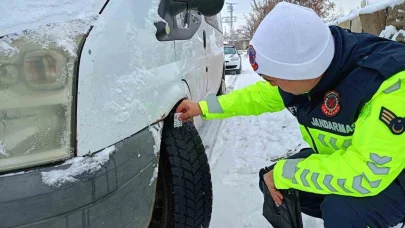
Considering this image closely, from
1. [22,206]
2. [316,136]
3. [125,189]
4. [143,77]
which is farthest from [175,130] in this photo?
[22,206]

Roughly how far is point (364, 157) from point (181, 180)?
0.81 meters

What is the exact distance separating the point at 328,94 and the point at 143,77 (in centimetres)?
70

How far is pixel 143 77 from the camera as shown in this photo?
1.50m

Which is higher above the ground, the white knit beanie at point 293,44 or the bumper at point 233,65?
the white knit beanie at point 293,44

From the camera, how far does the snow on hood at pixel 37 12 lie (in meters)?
1.16

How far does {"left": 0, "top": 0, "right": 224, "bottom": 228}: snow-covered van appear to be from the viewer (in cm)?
113

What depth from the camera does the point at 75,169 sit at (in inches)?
46.6

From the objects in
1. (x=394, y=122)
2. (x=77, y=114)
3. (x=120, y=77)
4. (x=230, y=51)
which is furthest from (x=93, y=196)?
(x=230, y=51)

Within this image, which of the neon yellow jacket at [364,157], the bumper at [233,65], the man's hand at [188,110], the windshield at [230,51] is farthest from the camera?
the windshield at [230,51]

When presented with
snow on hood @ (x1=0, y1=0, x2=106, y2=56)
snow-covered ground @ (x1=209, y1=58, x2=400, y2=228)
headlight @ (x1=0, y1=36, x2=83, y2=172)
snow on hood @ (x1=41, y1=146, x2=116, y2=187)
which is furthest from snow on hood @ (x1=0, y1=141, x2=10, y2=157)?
snow-covered ground @ (x1=209, y1=58, x2=400, y2=228)

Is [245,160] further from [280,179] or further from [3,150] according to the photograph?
[3,150]

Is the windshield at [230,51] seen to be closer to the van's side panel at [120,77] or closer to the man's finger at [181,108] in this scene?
the man's finger at [181,108]

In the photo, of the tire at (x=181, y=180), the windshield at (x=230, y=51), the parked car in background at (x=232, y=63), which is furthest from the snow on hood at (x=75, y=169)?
the windshield at (x=230, y=51)

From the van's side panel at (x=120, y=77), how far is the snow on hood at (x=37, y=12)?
7cm
